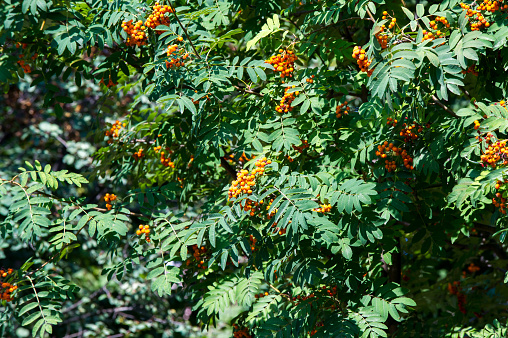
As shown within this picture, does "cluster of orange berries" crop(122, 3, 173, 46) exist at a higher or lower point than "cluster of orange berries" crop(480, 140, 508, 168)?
higher

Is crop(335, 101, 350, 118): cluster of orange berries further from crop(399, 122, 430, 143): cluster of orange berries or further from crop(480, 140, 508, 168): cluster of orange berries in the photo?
crop(480, 140, 508, 168): cluster of orange berries

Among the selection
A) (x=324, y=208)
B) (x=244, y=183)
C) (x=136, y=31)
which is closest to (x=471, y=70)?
(x=324, y=208)

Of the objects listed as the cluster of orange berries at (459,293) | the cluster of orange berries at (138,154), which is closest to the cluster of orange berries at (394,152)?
the cluster of orange berries at (459,293)

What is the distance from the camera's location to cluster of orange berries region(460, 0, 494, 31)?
2377mm

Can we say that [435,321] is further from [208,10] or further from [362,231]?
[208,10]

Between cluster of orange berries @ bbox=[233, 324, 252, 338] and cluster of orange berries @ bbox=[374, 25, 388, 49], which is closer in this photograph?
cluster of orange berries @ bbox=[374, 25, 388, 49]

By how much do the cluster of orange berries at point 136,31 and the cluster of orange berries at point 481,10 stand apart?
1.60 metres

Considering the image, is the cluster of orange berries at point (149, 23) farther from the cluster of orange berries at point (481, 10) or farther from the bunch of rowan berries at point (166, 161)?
the cluster of orange berries at point (481, 10)

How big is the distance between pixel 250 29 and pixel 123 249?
318cm

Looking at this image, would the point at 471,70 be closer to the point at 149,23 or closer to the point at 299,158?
the point at 299,158

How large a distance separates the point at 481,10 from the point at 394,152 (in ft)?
2.54

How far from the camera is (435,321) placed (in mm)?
3408

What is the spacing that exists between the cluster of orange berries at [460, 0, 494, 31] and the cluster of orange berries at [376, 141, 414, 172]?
66cm

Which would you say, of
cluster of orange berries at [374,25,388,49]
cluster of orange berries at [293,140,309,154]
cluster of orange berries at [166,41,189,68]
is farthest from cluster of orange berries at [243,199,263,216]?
cluster of orange berries at [374,25,388,49]
